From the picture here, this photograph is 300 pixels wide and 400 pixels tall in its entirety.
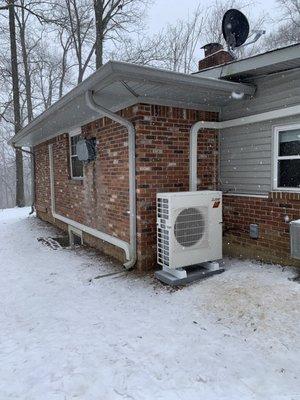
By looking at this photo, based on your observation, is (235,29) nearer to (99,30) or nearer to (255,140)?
(255,140)

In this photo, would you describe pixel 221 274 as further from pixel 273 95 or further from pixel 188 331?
pixel 273 95

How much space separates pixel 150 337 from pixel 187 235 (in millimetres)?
1765

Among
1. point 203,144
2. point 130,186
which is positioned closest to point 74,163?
point 130,186

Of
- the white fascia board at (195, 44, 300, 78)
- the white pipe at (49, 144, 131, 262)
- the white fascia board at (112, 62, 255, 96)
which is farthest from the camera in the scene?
the white pipe at (49, 144, 131, 262)

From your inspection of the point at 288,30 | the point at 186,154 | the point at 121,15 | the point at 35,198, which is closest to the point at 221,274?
the point at 186,154

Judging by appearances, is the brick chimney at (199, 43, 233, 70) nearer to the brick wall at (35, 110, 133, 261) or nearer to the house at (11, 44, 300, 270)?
the house at (11, 44, 300, 270)

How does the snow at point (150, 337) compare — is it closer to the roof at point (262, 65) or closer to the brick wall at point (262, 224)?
the brick wall at point (262, 224)

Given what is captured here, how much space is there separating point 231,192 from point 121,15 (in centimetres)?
1581

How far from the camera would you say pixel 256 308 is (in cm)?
368

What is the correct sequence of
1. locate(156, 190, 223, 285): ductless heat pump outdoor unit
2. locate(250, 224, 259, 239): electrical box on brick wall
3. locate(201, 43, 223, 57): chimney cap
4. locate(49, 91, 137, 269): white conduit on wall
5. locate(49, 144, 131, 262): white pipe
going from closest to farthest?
locate(156, 190, 223, 285): ductless heat pump outdoor unit → locate(49, 91, 137, 269): white conduit on wall → locate(250, 224, 259, 239): electrical box on brick wall → locate(49, 144, 131, 262): white pipe → locate(201, 43, 223, 57): chimney cap

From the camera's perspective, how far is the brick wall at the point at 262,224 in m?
4.86

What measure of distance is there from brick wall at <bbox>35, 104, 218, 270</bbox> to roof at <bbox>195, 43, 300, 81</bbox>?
80cm

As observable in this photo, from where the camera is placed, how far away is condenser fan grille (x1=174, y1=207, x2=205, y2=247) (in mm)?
4738

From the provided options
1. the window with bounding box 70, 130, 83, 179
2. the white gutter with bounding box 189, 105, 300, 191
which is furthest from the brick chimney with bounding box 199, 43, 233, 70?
the window with bounding box 70, 130, 83, 179
